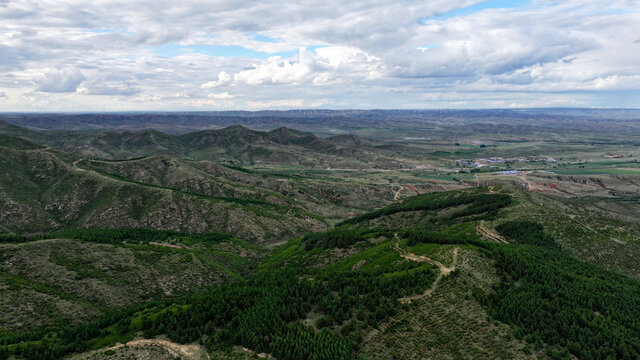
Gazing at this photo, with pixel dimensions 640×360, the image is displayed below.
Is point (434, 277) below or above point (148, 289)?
above

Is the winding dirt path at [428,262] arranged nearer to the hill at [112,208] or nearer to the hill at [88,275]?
the hill at [88,275]

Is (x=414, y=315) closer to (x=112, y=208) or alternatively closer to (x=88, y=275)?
(x=88, y=275)

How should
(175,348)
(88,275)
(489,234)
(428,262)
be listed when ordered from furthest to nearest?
(489,234), (88,275), (428,262), (175,348)

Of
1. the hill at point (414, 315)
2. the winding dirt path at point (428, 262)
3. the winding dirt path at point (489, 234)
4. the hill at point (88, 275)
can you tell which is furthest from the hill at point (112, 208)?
the hill at point (414, 315)

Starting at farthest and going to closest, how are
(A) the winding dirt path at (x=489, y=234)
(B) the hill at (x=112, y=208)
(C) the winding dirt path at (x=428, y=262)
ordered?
1. (B) the hill at (x=112, y=208)
2. (A) the winding dirt path at (x=489, y=234)
3. (C) the winding dirt path at (x=428, y=262)

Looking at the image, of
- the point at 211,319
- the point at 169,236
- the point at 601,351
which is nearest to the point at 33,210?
the point at 169,236

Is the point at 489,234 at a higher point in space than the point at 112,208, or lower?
higher

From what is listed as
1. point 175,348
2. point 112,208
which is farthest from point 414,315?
point 112,208

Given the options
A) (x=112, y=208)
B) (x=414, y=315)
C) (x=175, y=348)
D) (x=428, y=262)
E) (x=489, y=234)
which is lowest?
(x=112, y=208)

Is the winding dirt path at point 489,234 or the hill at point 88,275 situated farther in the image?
the winding dirt path at point 489,234

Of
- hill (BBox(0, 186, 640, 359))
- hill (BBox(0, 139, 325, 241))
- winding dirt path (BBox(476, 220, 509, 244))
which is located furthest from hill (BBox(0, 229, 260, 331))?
winding dirt path (BBox(476, 220, 509, 244))

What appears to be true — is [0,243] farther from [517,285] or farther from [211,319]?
[517,285]
